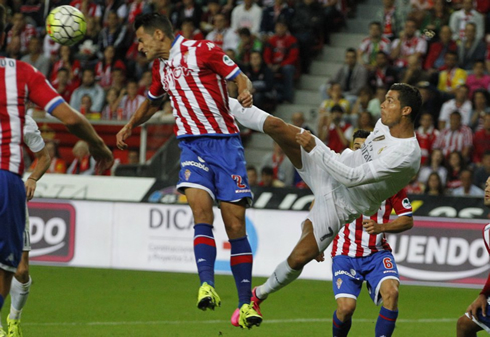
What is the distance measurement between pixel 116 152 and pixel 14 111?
10953mm

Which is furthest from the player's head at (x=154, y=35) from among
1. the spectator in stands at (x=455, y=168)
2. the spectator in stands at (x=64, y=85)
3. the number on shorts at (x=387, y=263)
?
the spectator in stands at (x=64, y=85)

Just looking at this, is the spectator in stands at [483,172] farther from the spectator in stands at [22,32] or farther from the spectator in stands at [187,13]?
the spectator in stands at [22,32]

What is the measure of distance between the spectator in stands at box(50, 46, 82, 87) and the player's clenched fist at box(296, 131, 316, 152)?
12.1m

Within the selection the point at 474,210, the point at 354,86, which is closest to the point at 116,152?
the point at 354,86

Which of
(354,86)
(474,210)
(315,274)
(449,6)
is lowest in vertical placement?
(315,274)

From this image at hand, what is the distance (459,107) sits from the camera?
49.6 ft

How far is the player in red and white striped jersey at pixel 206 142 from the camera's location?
23.1 ft

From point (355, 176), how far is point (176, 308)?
4447 mm

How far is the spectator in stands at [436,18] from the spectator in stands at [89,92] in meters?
6.42

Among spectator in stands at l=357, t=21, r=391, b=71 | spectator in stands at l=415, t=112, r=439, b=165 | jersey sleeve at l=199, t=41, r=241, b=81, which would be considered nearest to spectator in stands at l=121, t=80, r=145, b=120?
spectator in stands at l=357, t=21, r=391, b=71

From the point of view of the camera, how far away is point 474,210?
1263cm

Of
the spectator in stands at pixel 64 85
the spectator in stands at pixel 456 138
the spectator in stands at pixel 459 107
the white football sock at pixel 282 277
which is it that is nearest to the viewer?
the white football sock at pixel 282 277

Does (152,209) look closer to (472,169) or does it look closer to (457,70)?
(472,169)

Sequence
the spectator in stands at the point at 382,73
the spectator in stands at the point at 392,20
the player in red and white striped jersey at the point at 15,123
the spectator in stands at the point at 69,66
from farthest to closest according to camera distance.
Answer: the spectator in stands at the point at 69,66 → the spectator in stands at the point at 392,20 → the spectator in stands at the point at 382,73 → the player in red and white striped jersey at the point at 15,123
